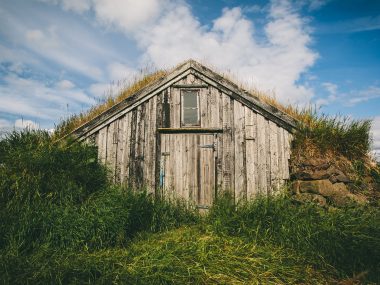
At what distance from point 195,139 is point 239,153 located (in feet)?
4.03

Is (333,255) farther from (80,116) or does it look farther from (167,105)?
(80,116)

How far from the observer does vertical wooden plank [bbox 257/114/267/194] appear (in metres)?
7.36

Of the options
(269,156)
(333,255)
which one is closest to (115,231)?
(333,255)

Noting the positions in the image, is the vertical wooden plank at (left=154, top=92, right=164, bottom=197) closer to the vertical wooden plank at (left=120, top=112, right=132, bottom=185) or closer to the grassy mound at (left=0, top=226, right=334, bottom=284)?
the vertical wooden plank at (left=120, top=112, right=132, bottom=185)

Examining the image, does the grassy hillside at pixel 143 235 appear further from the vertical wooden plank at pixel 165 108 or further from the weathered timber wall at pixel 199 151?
Answer: the vertical wooden plank at pixel 165 108

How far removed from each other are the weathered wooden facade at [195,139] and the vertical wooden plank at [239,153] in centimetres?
3

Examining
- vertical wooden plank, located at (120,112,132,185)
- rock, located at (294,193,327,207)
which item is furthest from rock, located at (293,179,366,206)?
vertical wooden plank, located at (120,112,132,185)

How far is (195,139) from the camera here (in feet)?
25.0

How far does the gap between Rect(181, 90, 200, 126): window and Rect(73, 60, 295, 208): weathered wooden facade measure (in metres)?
0.03

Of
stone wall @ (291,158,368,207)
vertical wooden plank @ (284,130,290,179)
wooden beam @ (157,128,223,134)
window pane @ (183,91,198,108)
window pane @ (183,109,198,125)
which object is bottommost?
stone wall @ (291,158,368,207)

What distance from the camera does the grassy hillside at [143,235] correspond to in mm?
4008

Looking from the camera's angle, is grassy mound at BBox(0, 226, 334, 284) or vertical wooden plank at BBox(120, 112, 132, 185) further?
vertical wooden plank at BBox(120, 112, 132, 185)

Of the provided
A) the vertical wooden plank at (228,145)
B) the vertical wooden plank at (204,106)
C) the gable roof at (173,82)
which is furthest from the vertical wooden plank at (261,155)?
the vertical wooden plank at (204,106)

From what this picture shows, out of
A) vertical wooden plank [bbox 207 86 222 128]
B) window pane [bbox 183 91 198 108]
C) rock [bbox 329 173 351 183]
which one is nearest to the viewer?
rock [bbox 329 173 351 183]
